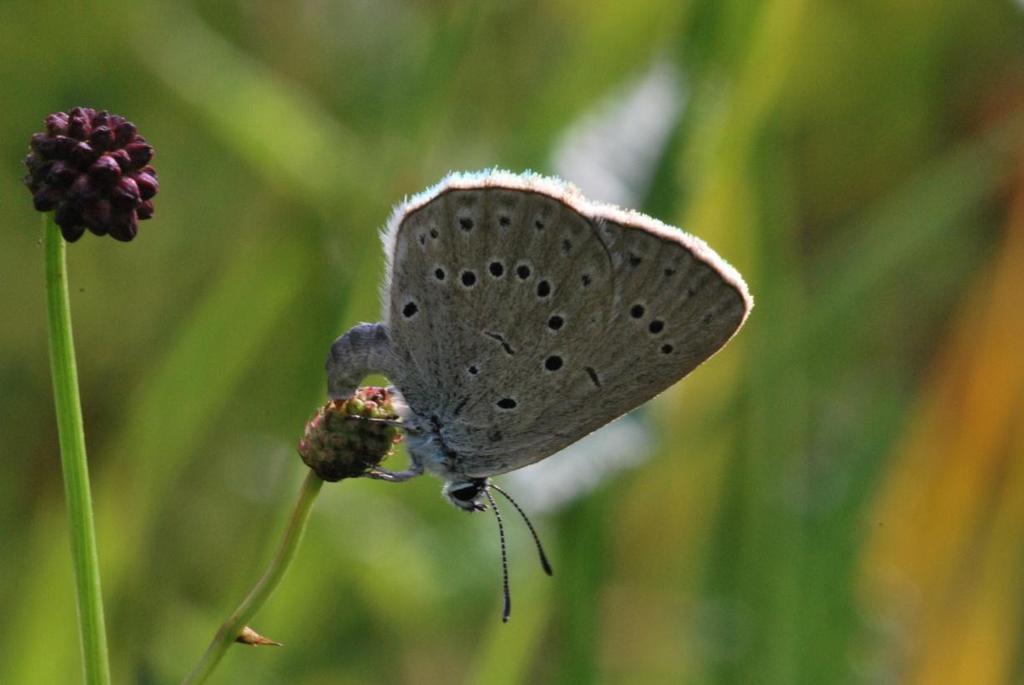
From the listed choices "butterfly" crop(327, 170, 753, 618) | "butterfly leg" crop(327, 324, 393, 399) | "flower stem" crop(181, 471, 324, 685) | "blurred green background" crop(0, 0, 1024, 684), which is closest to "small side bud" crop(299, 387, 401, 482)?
"butterfly leg" crop(327, 324, 393, 399)

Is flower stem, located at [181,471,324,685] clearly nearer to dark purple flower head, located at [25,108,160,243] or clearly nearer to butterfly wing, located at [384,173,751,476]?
dark purple flower head, located at [25,108,160,243]

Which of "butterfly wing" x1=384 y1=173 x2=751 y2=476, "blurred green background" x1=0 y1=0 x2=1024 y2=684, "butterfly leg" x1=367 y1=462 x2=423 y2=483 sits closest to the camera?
"butterfly leg" x1=367 y1=462 x2=423 y2=483

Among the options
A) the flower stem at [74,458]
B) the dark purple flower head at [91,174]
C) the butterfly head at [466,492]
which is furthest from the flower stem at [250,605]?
the butterfly head at [466,492]

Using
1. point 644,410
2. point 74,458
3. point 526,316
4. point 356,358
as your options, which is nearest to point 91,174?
point 74,458

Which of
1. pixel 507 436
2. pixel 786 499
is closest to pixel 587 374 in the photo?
pixel 507 436

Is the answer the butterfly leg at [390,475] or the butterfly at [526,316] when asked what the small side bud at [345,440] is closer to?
the butterfly leg at [390,475]

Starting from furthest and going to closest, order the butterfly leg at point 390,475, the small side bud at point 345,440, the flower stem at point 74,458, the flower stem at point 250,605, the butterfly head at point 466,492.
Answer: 1. the butterfly head at point 466,492
2. the butterfly leg at point 390,475
3. the small side bud at point 345,440
4. the flower stem at point 250,605
5. the flower stem at point 74,458
